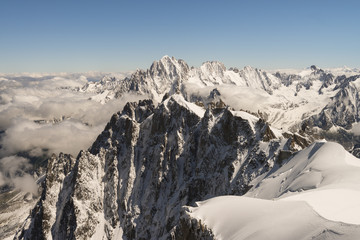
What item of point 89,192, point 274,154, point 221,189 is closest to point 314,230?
point 274,154


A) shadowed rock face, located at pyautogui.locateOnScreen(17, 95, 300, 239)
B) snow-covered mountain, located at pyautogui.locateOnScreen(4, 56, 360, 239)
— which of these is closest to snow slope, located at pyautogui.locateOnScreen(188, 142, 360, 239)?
snow-covered mountain, located at pyautogui.locateOnScreen(4, 56, 360, 239)

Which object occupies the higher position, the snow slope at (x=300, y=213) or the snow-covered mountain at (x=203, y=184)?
the snow slope at (x=300, y=213)

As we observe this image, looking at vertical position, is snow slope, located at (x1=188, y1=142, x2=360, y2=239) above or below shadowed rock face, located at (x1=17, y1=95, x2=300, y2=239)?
above

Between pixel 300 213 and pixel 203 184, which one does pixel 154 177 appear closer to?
pixel 203 184

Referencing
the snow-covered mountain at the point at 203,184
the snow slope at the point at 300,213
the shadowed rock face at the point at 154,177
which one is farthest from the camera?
the shadowed rock face at the point at 154,177

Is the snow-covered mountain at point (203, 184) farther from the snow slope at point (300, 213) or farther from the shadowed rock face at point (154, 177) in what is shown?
the shadowed rock face at point (154, 177)

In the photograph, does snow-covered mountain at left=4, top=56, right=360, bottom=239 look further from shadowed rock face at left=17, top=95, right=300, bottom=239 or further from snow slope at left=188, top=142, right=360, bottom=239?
shadowed rock face at left=17, top=95, right=300, bottom=239

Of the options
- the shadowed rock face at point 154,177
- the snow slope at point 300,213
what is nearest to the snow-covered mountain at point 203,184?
the snow slope at point 300,213

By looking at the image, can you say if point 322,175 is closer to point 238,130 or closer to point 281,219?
point 281,219
